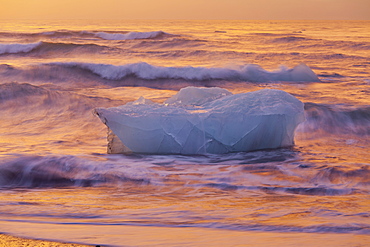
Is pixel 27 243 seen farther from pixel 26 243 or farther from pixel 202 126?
pixel 202 126

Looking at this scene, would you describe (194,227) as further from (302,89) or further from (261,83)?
(261,83)

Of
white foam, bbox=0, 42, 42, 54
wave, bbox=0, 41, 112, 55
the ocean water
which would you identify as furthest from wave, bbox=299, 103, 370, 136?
white foam, bbox=0, 42, 42, 54

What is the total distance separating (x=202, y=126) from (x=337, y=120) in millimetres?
2885

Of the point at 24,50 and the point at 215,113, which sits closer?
the point at 215,113

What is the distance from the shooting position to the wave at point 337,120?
6.11 metres

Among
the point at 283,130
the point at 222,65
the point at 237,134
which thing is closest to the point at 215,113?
the point at 237,134

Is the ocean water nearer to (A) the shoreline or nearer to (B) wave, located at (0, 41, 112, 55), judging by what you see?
(A) the shoreline

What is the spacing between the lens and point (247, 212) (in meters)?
2.73

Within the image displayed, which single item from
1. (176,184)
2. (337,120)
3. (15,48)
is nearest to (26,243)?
(176,184)

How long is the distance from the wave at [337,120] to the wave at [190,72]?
231 inches

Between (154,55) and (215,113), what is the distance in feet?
50.2

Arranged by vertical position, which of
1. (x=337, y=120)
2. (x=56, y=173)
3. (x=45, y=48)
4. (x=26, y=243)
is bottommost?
(x=56, y=173)

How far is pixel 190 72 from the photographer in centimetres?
1410

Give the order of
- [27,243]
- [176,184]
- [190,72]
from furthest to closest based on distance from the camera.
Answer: [190,72]
[176,184]
[27,243]
